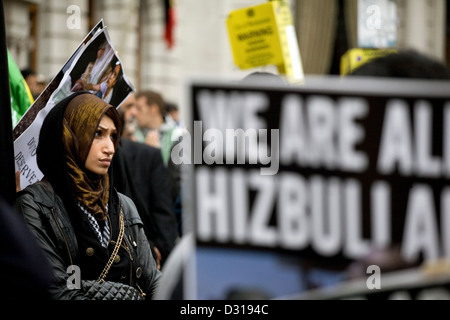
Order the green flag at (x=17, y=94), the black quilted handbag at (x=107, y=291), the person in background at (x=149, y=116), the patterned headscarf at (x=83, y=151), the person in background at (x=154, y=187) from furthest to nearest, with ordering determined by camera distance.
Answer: the person in background at (x=149, y=116) → the person in background at (x=154, y=187) → the green flag at (x=17, y=94) → the patterned headscarf at (x=83, y=151) → the black quilted handbag at (x=107, y=291)

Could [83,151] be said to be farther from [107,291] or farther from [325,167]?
[325,167]

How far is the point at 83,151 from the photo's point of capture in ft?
8.44

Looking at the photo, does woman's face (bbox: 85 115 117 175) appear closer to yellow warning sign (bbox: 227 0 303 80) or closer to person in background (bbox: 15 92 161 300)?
person in background (bbox: 15 92 161 300)

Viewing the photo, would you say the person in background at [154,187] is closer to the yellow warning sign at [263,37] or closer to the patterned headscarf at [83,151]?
the yellow warning sign at [263,37]

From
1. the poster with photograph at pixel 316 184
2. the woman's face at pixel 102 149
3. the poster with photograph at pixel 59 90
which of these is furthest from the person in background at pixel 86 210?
the poster with photograph at pixel 316 184

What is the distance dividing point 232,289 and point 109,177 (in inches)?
37.8

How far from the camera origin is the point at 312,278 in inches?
70.4

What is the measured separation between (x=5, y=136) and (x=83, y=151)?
25cm

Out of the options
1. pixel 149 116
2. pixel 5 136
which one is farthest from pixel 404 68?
pixel 149 116

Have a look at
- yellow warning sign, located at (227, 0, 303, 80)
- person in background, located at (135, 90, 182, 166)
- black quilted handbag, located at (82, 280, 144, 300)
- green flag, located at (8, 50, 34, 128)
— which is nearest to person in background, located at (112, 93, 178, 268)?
green flag, located at (8, 50, 34, 128)

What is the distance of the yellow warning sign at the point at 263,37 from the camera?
4.79 metres

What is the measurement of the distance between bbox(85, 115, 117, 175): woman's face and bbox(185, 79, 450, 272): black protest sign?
2.57 feet

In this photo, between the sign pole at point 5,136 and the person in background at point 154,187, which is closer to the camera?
the sign pole at point 5,136
